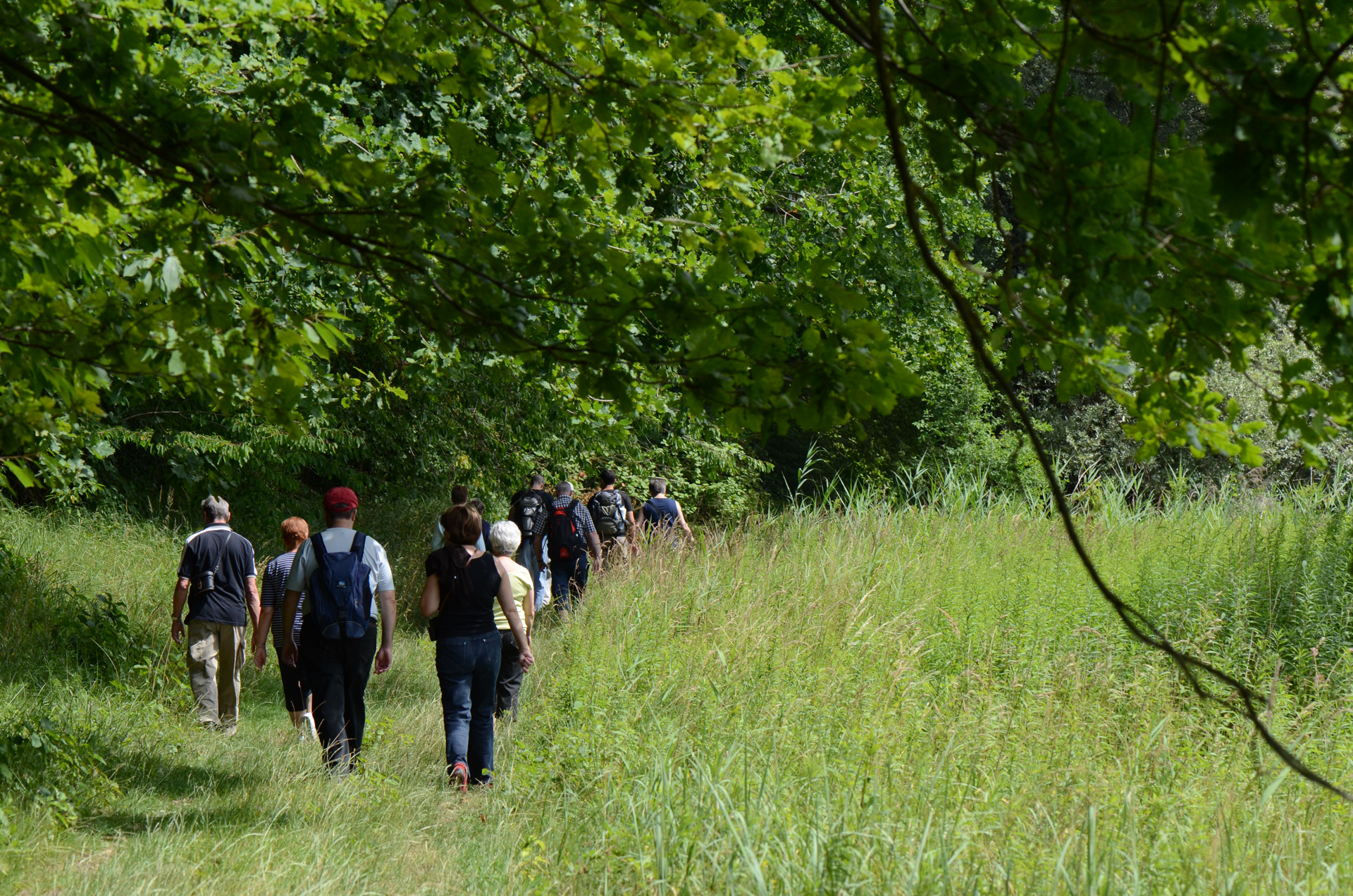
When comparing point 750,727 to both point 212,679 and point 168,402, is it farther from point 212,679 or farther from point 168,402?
point 168,402

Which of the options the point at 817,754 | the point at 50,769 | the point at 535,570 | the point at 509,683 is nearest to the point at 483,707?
the point at 509,683

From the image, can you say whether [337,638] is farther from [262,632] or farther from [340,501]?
[262,632]

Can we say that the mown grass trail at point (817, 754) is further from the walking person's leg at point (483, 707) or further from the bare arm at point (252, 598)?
the bare arm at point (252, 598)

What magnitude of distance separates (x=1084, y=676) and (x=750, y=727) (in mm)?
1912

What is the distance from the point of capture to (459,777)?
6.04 metres

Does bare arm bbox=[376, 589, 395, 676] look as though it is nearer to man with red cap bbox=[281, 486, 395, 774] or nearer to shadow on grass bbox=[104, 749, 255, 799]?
man with red cap bbox=[281, 486, 395, 774]

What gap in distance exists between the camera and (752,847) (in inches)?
163

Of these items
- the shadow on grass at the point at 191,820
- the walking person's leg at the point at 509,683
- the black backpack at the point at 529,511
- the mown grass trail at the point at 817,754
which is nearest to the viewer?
the mown grass trail at the point at 817,754

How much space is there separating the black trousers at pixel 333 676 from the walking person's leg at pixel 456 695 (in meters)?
0.39

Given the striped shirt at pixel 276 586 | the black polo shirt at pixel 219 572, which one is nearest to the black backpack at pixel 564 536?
the black polo shirt at pixel 219 572

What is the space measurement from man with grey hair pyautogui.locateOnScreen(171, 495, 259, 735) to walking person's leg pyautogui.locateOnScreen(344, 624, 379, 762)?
1.65 m

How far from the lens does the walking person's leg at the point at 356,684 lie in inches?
239

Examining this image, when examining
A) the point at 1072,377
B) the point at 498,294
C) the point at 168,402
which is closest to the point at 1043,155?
the point at 1072,377

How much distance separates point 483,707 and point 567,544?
202 inches
